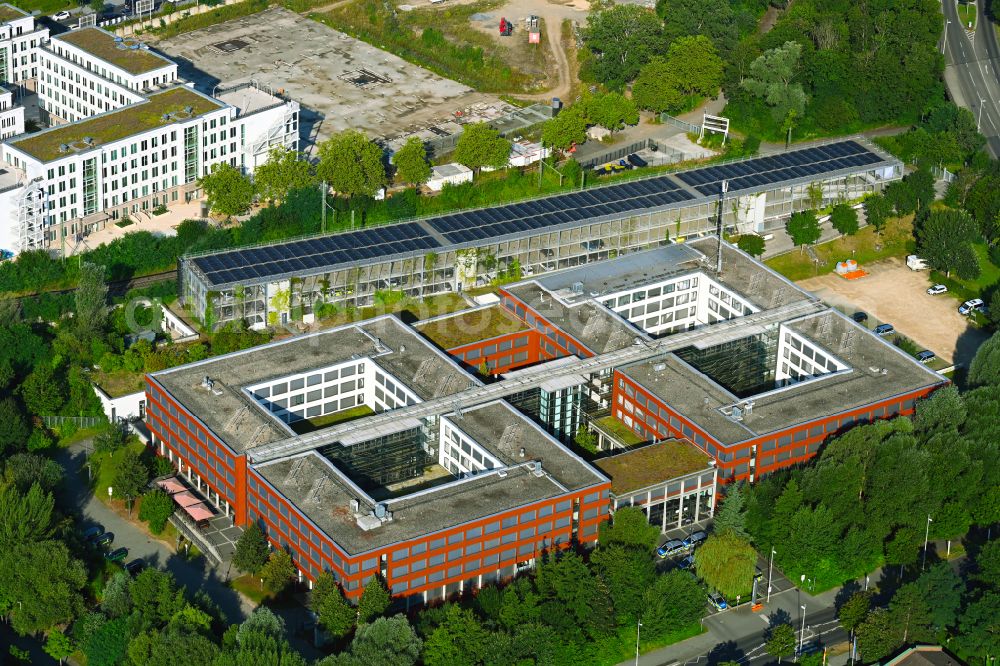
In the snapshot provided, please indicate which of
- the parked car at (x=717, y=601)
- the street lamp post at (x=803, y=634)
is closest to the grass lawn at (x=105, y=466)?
the parked car at (x=717, y=601)

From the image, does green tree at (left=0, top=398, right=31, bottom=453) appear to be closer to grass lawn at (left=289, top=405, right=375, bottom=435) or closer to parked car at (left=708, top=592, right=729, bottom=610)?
grass lawn at (left=289, top=405, right=375, bottom=435)

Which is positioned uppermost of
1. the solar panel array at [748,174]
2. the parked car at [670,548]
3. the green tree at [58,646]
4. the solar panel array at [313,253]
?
the solar panel array at [748,174]

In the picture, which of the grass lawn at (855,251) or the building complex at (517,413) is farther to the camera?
the grass lawn at (855,251)

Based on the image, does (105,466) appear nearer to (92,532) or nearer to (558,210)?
(92,532)

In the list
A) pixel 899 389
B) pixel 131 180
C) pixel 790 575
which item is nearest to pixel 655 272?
pixel 899 389

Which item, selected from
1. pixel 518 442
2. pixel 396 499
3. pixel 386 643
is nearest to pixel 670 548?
pixel 518 442

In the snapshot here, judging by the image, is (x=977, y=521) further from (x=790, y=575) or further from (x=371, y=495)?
(x=371, y=495)

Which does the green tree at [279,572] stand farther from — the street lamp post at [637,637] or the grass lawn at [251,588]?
the street lamp post at [637,637]

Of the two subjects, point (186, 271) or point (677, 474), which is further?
point (186, 271)
